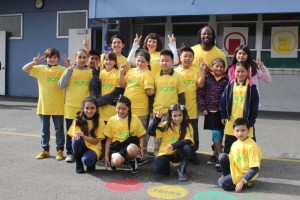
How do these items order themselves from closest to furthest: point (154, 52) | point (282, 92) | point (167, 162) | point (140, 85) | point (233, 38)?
point (167, 162), point (140, 85), point (154, 52), point (282, 92), point (233, 38)

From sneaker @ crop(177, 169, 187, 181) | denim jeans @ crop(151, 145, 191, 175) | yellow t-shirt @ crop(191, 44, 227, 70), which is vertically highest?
yellow t-shirt @ crop(191, 44, 227, 70)

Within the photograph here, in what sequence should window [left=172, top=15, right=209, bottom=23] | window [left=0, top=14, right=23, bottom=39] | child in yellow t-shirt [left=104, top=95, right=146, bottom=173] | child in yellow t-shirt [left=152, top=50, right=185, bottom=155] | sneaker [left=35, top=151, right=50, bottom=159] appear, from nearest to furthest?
child in yellow t-shirt [left=104, top=95, right=146, bottom=173] < child in yellow t-shirt [left=152, top=50, right=185, bottom=155] < sneaker [left=35, top=151, right=50, bottom=159] < window [left=172, top=15, right=209, bottom=23] < window [left=0, top=14, right=23, bottom=39]

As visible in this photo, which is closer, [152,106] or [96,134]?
[96,134]

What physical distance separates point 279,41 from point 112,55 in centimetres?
735

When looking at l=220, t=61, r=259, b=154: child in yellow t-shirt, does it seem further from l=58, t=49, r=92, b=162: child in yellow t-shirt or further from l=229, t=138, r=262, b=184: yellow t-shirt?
l=58, t=49, r=92, b=162: child in yellow t-shirt

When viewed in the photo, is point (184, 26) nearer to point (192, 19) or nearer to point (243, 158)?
point (192, 19)

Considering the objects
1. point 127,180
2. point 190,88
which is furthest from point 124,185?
point 190,88

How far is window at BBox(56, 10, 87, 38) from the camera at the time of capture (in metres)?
13.4

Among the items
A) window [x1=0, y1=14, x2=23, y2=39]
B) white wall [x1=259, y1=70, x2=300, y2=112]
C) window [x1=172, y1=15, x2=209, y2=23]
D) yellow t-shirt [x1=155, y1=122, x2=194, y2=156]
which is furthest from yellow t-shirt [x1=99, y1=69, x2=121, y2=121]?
window [x1=0, y1=14, x2=23, y2=39]

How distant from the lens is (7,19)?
14547 millimetres

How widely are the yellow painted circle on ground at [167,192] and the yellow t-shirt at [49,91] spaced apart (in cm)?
204

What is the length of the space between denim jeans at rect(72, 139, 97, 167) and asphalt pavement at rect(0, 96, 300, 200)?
181 mm

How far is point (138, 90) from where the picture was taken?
5.07 metres

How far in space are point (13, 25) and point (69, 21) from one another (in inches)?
101
